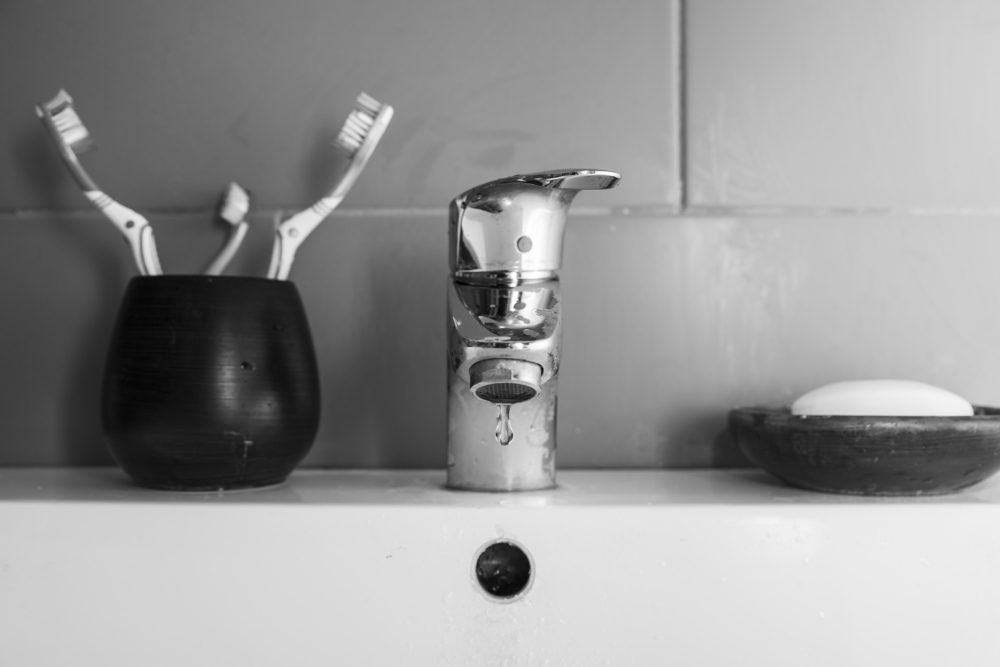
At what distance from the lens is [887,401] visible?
0.55 metres

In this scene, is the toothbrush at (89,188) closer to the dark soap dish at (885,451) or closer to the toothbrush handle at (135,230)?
the toothbrush handle at (135,230)

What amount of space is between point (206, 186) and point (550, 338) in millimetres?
311

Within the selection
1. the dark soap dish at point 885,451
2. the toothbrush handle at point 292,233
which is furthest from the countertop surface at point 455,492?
the toothbrush handle at point 292,233

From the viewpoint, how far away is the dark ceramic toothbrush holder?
54cm

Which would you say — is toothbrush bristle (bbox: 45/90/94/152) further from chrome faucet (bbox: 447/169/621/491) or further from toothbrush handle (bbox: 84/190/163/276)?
chrome faucet (bbox: 447/169/621/491)

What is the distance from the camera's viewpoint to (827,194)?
69cm

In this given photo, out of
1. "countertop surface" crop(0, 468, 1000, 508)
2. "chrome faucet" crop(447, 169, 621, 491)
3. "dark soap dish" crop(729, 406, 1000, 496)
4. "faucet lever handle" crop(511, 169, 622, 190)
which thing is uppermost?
"faucet lever handle" crop(511, 169, 622, 190)

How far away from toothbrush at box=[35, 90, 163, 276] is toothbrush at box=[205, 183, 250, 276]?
6cm

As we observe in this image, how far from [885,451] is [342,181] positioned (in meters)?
0.36

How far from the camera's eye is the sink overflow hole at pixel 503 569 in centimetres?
47

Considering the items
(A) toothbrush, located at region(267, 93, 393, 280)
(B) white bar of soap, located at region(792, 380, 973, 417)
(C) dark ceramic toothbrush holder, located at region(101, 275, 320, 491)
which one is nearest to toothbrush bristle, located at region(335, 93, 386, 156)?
(A) toothbrush, located at region(267, 93, 393, 280)

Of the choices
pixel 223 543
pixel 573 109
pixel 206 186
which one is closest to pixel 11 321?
pixel 206 186

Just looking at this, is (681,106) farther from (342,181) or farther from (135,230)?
(135,230)

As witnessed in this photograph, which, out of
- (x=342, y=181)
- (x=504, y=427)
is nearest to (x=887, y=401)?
(x=504, y=427)
